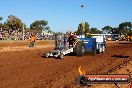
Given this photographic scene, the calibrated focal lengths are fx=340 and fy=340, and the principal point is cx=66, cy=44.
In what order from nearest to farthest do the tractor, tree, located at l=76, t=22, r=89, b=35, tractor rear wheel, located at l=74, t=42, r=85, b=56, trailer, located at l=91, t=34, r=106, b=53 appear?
1. the tractor
2. tractor rear wheel, located at l=74, t=42, r=85, b=56
3. trailer, located at l=91, t=34, r=106, b=53
4. tree, located at l=76, t=22, r=89, b=35

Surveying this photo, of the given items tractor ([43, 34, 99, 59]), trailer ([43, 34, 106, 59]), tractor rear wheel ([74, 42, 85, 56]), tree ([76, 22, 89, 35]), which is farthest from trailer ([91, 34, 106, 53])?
tree ([76, 22, 89, 35])

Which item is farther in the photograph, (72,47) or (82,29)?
(82,29)

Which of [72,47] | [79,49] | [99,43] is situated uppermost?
[99,43]

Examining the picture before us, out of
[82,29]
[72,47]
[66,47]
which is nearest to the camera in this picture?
[66,47]

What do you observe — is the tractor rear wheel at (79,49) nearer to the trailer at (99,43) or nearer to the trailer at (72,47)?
the trailer at (72,47)

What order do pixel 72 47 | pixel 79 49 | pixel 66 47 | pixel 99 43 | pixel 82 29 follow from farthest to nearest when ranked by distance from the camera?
pixel 82 29
pixel 99 43
pixel 79 49
pixel 72 47
pixel 66 47

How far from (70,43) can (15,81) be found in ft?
35.3

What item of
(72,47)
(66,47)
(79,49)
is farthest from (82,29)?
(66,47)

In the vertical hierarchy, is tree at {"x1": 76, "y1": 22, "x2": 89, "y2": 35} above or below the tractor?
above

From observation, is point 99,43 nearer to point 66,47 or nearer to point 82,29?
point 66,47

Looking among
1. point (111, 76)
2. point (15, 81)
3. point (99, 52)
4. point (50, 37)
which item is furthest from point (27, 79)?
point (50, 37)

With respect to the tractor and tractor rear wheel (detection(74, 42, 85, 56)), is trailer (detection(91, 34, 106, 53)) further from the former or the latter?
tractor rear wheel (detection(74, 42, 85, 56))

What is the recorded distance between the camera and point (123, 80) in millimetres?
5004

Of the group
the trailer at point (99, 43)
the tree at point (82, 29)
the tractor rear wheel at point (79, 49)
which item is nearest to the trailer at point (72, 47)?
the tractor rear wheel at point (79, 49)
